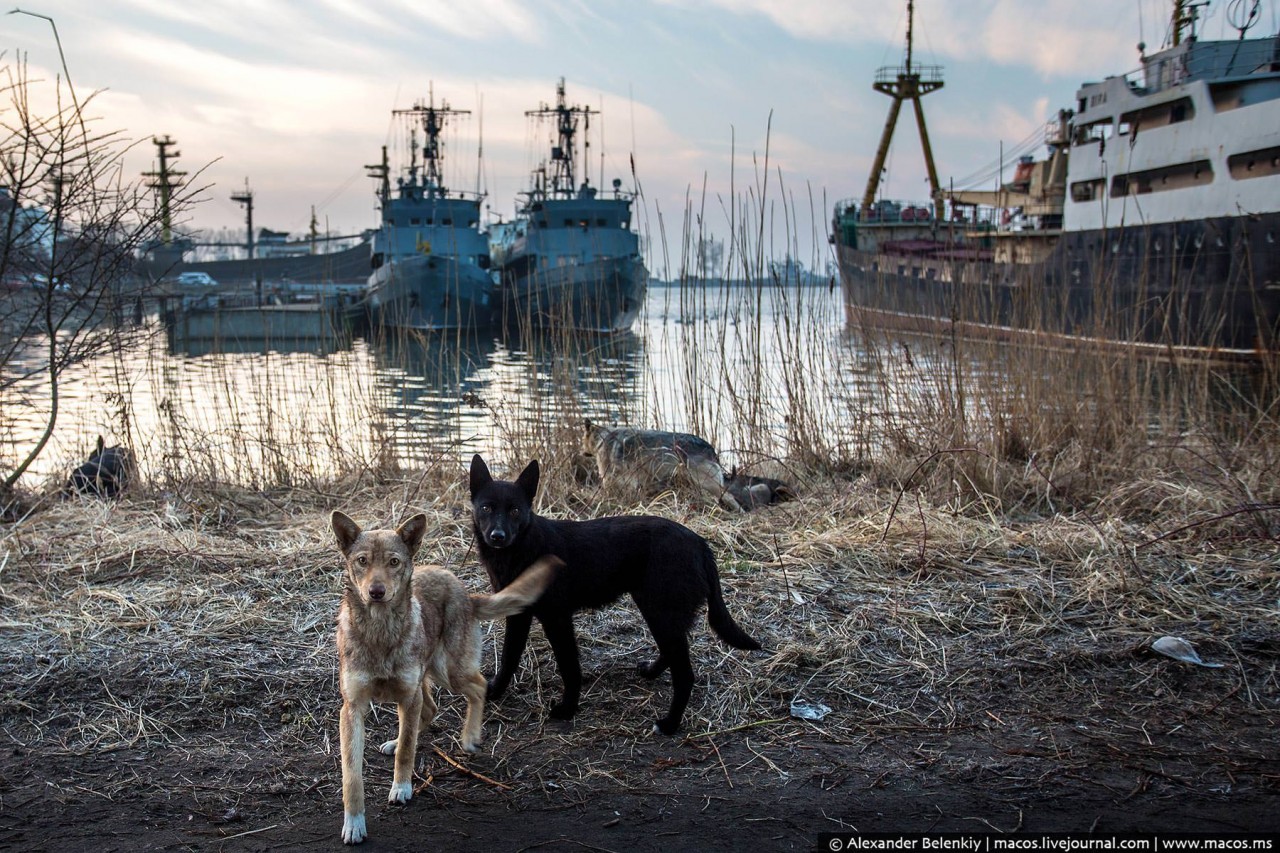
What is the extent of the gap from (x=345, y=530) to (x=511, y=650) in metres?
0.90

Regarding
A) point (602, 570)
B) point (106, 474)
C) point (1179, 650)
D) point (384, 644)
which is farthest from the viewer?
point (106, 474)

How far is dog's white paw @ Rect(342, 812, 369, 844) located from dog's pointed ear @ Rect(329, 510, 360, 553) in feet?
2.18

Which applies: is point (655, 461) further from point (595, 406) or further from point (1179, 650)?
point (1179, 650)

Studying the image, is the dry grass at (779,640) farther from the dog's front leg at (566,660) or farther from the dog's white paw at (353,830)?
the dog's white paw at (353,830)

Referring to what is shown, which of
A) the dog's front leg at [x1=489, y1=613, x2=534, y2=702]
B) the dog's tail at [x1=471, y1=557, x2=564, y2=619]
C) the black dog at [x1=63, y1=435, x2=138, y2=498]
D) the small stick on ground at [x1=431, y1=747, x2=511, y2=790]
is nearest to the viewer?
the small stick on ground at [x1=431, y1=747, x2=511, y2=790]

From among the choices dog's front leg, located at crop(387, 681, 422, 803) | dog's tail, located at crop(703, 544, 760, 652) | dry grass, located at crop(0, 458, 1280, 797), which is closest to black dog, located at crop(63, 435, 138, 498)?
dry grass, located at crop(0, 458, 1280, 797)

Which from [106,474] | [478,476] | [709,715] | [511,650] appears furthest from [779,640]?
[106,474]

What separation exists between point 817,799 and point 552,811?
2.33 ft

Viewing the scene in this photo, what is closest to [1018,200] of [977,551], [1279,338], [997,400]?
[1279,338]

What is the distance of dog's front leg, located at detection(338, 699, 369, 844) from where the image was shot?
2.20 meters

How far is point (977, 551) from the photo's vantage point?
14.5 feet

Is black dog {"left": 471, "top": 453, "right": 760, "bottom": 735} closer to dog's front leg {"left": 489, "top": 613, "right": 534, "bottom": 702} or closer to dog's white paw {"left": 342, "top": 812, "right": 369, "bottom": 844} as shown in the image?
dog's front leg {"left": 489, "top": 613, "right": 534, "bottom": 702}

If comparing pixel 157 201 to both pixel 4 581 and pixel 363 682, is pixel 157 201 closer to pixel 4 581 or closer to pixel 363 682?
pixel 4 581

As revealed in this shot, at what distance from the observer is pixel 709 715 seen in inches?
116
